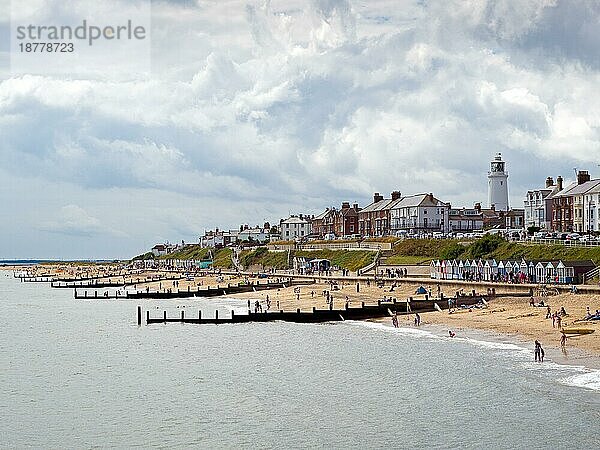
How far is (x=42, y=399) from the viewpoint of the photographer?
3491 cm

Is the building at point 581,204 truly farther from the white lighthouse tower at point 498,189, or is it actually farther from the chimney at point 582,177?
the white lighthouse tower at point 498,189

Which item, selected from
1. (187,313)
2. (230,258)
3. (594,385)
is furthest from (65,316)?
(230,258)

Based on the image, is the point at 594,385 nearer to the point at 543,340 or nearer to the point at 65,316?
the point at 543,340

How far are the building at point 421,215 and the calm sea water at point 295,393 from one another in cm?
8898

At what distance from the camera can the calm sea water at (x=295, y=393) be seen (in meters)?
27.6

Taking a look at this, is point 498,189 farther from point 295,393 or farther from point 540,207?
point 295,393

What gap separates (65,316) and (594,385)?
178 ft

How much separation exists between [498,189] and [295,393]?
5176 inches

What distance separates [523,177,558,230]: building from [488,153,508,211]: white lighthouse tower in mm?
30563

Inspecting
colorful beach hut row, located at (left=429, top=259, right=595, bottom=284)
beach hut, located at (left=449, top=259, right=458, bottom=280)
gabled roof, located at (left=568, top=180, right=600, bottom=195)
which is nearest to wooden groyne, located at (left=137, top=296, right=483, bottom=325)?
colorful beach hut row, located at (left=429, top=259, right=595, bottom=284)

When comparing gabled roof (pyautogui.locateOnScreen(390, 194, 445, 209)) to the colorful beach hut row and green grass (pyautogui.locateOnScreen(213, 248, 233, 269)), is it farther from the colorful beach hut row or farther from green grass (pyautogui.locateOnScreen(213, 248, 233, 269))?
the colorful beach hut row

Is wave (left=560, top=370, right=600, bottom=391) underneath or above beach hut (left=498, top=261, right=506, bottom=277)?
underneath

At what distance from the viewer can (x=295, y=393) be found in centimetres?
3453

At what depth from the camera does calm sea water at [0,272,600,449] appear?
2759 cm
